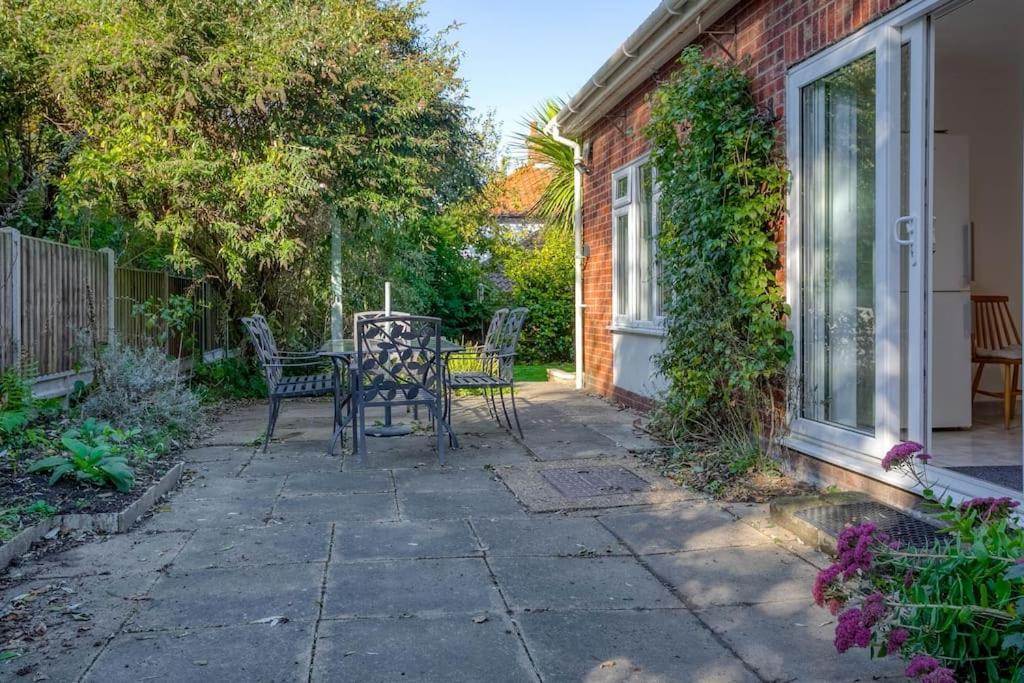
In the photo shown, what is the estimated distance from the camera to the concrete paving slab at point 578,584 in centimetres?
314

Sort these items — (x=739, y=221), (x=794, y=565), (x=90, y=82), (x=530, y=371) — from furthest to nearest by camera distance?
(x=530, y=371)
(x=90, y=82)
(x=739, y=221)
(x=794, y=565)

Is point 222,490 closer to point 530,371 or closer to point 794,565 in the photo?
point 794,565

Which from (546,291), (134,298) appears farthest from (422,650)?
(546,291)

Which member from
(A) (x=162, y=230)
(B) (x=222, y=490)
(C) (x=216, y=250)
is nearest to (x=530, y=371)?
(C) (x=216, y=250)

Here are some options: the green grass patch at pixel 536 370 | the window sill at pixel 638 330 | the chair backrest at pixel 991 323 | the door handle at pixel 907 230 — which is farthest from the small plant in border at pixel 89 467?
the green grass patch at pixel 536 370

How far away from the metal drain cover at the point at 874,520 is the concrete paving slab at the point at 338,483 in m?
2.38

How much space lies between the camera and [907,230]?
155 inches

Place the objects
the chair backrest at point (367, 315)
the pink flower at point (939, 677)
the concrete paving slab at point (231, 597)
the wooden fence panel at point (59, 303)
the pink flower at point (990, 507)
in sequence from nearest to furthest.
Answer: the pink flower at point (939, 677) → the pink flower at point (990, 507) → the concrete paving slab at point (231, 597) → the chair backrest at point (367, 315) → the wooden fence panel at point (59, 303)

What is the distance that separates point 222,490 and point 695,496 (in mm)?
2693

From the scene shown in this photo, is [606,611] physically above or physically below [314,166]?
below

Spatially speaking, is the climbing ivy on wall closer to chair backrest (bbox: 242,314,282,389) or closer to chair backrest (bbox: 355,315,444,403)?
chair backrest (bbox: 355,315,444,403)

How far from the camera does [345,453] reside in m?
6.22

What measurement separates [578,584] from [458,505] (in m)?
1.38

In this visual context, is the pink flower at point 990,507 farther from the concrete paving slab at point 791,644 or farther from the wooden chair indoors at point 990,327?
the wooden chair indoors at point 990,327
